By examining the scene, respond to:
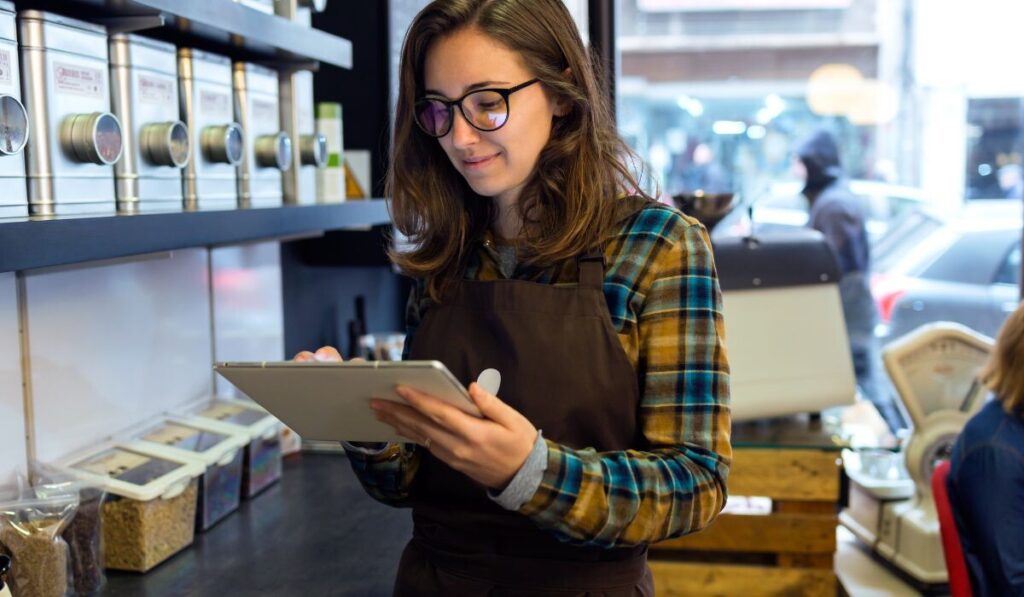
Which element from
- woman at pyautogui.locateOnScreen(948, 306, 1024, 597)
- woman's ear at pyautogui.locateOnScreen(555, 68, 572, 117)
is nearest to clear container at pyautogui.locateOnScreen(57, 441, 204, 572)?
woman's ear at pyautogui.locateOnScreen(555, 68, 572, 117)

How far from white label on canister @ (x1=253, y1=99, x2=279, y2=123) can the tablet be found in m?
0.94

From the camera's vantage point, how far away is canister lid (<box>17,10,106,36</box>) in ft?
4.81

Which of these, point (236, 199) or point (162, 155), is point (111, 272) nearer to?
point (236, 199)

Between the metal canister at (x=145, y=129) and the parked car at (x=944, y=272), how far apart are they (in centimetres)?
298

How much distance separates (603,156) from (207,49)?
0.96 meters

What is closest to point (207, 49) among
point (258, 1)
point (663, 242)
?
point (258, 1)

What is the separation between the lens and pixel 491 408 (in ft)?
4.00

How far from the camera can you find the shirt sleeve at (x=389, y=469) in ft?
4.99

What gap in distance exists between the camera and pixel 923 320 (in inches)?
162

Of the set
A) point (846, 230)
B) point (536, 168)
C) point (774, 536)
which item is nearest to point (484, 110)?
point (536, 168)

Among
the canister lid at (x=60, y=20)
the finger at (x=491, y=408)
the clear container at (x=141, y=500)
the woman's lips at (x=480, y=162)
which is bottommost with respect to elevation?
the clear container at (x=141, y=500)

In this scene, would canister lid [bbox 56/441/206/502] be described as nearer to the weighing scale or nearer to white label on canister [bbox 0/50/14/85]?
white label on canister [bbox 0/50/14/85]

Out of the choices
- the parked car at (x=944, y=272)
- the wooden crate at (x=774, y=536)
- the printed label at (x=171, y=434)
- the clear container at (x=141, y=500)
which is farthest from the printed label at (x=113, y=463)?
the parked car at (x=944, y=272)

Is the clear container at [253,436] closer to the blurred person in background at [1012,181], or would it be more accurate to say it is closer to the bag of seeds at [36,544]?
the bag of seeds at [36,544]
